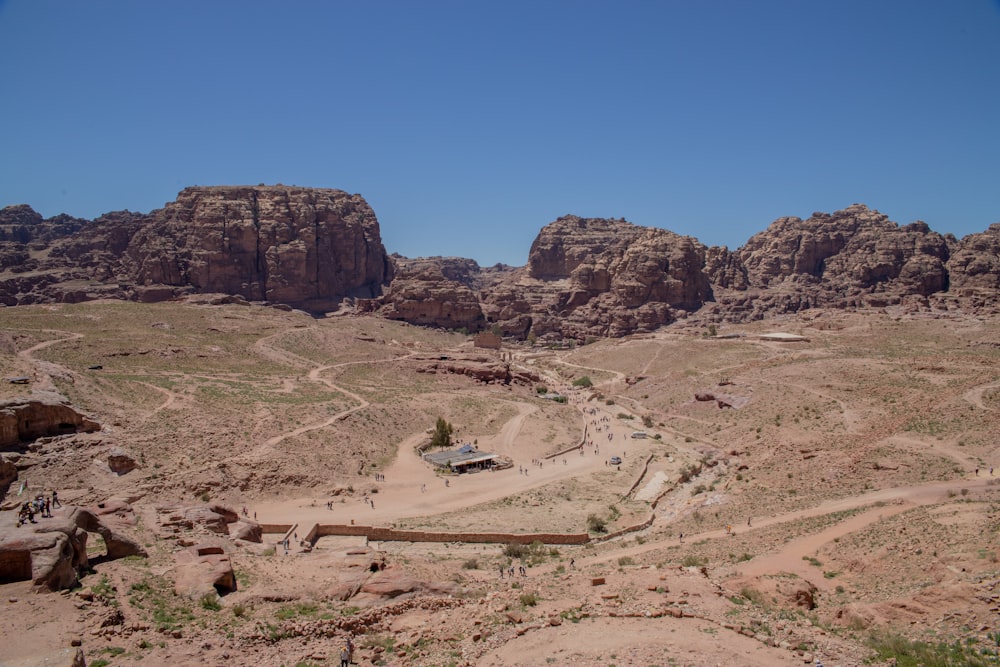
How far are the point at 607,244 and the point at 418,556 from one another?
547 feet

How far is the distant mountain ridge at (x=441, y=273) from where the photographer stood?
124750 millimetres

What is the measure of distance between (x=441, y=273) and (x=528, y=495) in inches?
4109

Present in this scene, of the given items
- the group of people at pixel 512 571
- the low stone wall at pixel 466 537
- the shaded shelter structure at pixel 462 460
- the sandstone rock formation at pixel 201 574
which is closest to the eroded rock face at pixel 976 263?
the shaded shelter structure at pixel 462 460

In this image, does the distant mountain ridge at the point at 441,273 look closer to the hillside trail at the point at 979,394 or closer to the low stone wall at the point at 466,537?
the hillside trail at the point at 979,394

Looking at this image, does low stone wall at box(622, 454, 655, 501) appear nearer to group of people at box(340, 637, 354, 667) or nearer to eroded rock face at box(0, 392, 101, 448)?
group of people at box(340, 637, 354, 667)

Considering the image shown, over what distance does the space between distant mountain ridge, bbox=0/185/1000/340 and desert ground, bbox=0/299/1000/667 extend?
37.1m

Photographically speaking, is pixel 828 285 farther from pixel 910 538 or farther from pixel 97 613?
pixel 97 613

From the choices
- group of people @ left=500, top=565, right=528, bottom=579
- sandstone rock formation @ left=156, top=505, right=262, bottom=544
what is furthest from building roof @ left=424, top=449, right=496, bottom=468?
group of people @ left=500, top=565, right=528, bottom=579

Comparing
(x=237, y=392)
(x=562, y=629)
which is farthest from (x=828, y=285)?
(x=562, y=629)

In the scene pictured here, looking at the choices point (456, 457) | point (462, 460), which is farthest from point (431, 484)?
point (456, 457)

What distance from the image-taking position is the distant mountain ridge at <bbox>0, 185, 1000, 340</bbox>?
12475 cm

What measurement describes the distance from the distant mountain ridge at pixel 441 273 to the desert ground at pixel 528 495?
122ft

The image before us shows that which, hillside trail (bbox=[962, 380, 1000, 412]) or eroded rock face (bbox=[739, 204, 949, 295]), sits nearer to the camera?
Result: hillside trail (bbox=[962, 380, 1000, 412])

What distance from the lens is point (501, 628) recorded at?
1725 cm
